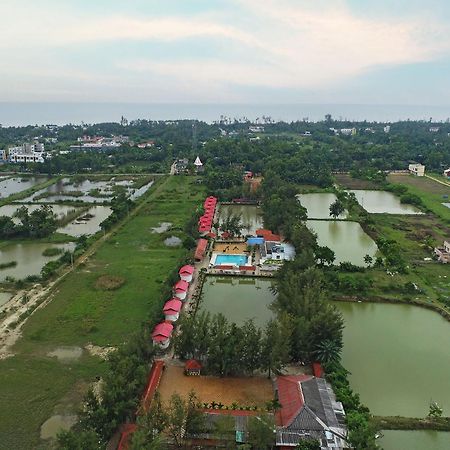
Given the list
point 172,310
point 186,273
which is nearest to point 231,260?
point 186,273

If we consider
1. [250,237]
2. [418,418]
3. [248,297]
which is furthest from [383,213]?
[418,418]

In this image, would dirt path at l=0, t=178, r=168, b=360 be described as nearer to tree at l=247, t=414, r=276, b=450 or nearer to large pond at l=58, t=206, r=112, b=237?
large pond at l=58, t=206, r=112, b=237

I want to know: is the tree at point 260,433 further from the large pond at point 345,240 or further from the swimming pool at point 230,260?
the large pond at point 345,240

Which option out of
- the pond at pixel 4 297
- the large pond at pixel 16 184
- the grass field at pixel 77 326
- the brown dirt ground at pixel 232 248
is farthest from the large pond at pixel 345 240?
the large pond at pixel 16 184

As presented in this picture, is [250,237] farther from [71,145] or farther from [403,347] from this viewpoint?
[71,145]

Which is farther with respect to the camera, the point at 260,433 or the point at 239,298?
the point at 239,298

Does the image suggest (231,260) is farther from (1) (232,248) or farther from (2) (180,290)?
(2) (180,290)
